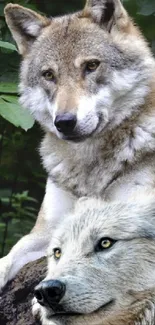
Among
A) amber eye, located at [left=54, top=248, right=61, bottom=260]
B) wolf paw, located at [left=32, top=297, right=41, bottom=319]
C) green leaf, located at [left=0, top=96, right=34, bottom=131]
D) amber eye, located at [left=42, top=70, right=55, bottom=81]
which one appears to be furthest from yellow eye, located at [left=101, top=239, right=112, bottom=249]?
amber eye, located at [left=42, top=70, right=55, bottom=81]

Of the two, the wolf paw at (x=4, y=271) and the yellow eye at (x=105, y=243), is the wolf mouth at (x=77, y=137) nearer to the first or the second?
the wolf paw at (x=4, y=271)

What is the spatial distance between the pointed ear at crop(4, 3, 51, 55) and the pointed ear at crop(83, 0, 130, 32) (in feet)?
1.26

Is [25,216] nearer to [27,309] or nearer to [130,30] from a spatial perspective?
[130,30]

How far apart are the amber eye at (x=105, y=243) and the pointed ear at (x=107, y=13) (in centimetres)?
243

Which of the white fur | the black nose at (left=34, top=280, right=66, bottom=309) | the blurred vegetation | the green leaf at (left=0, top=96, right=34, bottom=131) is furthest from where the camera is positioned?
the blurred vegetation

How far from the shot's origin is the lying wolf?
3766 mm

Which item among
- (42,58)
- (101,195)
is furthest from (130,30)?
(101,195)

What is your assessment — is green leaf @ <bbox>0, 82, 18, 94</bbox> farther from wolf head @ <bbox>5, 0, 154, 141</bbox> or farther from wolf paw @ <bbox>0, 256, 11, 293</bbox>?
wolf paw @ <bbox>0, 256, 11, 293</bbox>

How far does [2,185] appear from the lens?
8555mm

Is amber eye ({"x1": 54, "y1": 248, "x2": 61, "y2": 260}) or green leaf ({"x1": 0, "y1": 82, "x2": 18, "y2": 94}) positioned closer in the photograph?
amber eye ({"x1": 54, "y1": 248, "x2": 61, "y2": 260})

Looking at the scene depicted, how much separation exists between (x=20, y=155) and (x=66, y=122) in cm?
235

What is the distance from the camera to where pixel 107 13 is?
6055mm

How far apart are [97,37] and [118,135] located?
687mm

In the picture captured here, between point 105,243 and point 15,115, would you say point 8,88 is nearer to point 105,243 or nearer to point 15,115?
point 15,115
